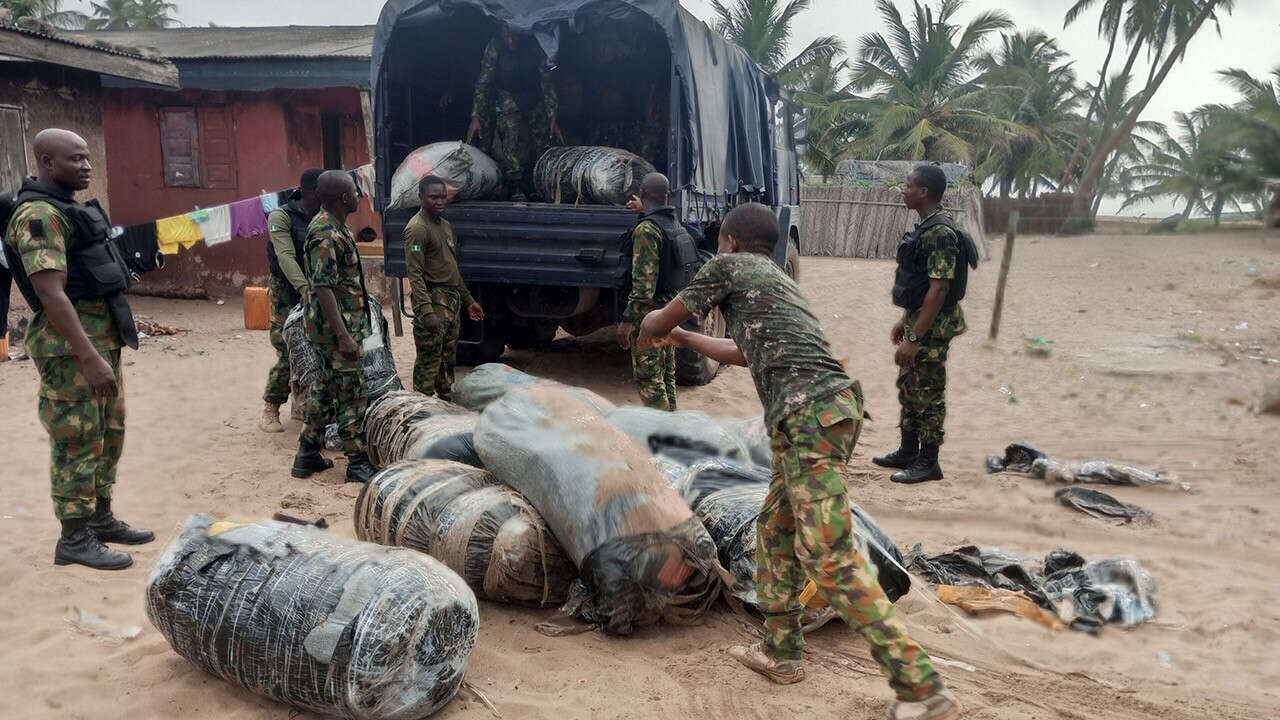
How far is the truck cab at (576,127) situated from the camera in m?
5.91

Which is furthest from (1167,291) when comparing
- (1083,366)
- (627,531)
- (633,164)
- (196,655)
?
(196,655)

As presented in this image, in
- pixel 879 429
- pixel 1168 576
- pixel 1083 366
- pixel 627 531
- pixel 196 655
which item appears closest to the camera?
pixel 196 655

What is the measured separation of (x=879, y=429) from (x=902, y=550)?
90.2 inches

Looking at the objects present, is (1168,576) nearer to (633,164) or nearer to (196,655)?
(196,655)

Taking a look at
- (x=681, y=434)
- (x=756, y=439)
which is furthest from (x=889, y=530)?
(x=681, y=434)

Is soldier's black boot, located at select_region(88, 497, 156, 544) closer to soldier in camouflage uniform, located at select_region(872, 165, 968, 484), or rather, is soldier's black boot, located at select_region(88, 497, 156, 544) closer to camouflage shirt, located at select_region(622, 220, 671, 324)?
camouflage shirt, located at select_region(622, 220, 671, 324)

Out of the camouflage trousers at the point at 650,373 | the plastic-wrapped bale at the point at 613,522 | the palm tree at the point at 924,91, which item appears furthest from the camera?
the palm tree at the point at 924,91

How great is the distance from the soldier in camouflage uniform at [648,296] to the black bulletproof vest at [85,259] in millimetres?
2604

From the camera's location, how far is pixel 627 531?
297 centimetres

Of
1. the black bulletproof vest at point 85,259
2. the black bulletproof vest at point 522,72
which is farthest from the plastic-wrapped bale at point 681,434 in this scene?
the black bulletproof vest at point 522,72

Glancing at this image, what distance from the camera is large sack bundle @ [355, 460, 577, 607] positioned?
309cm

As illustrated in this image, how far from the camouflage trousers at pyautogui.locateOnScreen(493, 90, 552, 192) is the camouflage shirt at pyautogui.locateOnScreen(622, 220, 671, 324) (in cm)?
176

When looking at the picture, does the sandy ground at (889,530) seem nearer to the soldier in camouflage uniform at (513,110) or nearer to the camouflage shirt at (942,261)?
the camouflage shirt at (942,261)

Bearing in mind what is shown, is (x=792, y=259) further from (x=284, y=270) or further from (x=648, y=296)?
(x=284, y=270)
